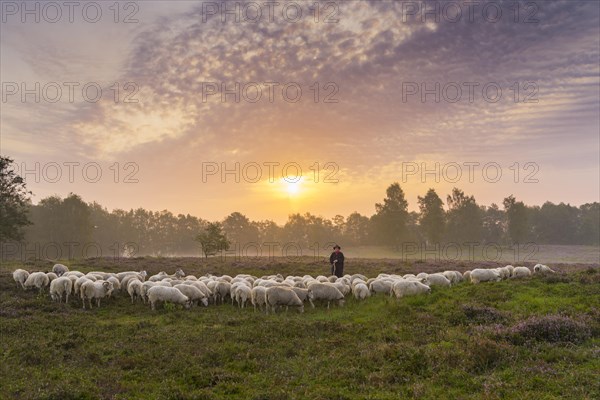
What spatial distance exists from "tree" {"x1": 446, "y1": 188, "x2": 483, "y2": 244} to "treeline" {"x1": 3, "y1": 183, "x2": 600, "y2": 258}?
17 centimetres

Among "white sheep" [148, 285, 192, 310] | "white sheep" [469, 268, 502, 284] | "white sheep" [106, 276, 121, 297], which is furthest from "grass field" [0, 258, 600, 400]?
"white sheep" [469, 268, 502, 284]

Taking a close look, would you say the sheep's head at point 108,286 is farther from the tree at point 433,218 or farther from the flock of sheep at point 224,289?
the tree at point 433,218

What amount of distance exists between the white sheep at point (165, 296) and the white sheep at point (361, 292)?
874 cm

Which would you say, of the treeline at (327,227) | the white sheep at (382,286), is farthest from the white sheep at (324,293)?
the treeline at (327,227)

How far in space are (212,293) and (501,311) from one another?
46.7 ft

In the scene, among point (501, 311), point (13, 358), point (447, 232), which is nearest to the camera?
point (13, 358)

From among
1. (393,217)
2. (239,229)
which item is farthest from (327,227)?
(393,217)

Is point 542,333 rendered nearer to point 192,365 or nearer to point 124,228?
point 192,365

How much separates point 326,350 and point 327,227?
123498 mm

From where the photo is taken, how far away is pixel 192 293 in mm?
19781

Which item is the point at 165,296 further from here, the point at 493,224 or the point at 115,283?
the point at 493,224

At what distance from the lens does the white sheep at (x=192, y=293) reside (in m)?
19.8

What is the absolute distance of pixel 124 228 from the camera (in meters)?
121

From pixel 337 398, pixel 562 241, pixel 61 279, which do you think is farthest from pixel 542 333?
pixel 562 241
